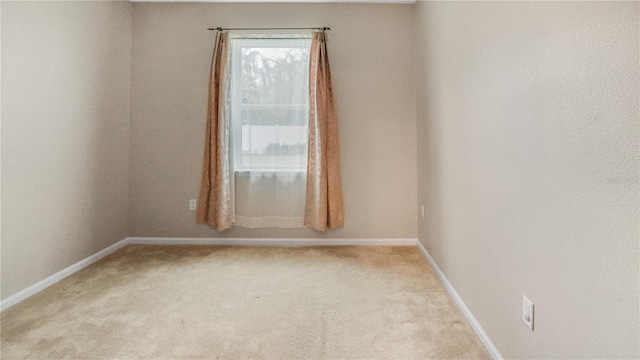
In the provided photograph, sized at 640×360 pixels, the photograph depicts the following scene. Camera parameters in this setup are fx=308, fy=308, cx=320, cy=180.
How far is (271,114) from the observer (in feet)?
9.95

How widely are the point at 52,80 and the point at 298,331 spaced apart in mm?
2369

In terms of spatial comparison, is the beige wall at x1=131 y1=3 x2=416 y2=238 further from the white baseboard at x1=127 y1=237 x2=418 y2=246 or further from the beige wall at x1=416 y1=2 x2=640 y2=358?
the beige wall at x1=416 y1=2 x2=640 y2=358

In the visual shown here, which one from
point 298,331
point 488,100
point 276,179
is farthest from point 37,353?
point 488,100

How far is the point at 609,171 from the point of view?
81 centimetres

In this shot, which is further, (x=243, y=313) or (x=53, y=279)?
(x=53, y=279)

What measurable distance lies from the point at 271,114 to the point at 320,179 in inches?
31.6

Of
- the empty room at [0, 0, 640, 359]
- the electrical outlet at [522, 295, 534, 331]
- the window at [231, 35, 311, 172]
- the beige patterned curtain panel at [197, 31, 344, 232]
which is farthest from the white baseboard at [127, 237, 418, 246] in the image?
the electrical outlet at [522, 295, 534, 331]

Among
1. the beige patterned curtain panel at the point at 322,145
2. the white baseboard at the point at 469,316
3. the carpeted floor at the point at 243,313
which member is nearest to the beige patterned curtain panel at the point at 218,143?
the carpeted floor at the point at 243,313

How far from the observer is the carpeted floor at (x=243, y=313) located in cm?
148

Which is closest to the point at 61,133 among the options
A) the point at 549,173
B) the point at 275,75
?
the point at 275,75

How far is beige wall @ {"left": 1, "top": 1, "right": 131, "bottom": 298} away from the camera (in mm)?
Answer: 1878

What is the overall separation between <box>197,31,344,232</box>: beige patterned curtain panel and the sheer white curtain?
72 mm

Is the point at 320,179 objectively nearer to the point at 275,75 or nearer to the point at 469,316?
the point at 275,75

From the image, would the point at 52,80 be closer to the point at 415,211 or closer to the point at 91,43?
the point at 91,43
